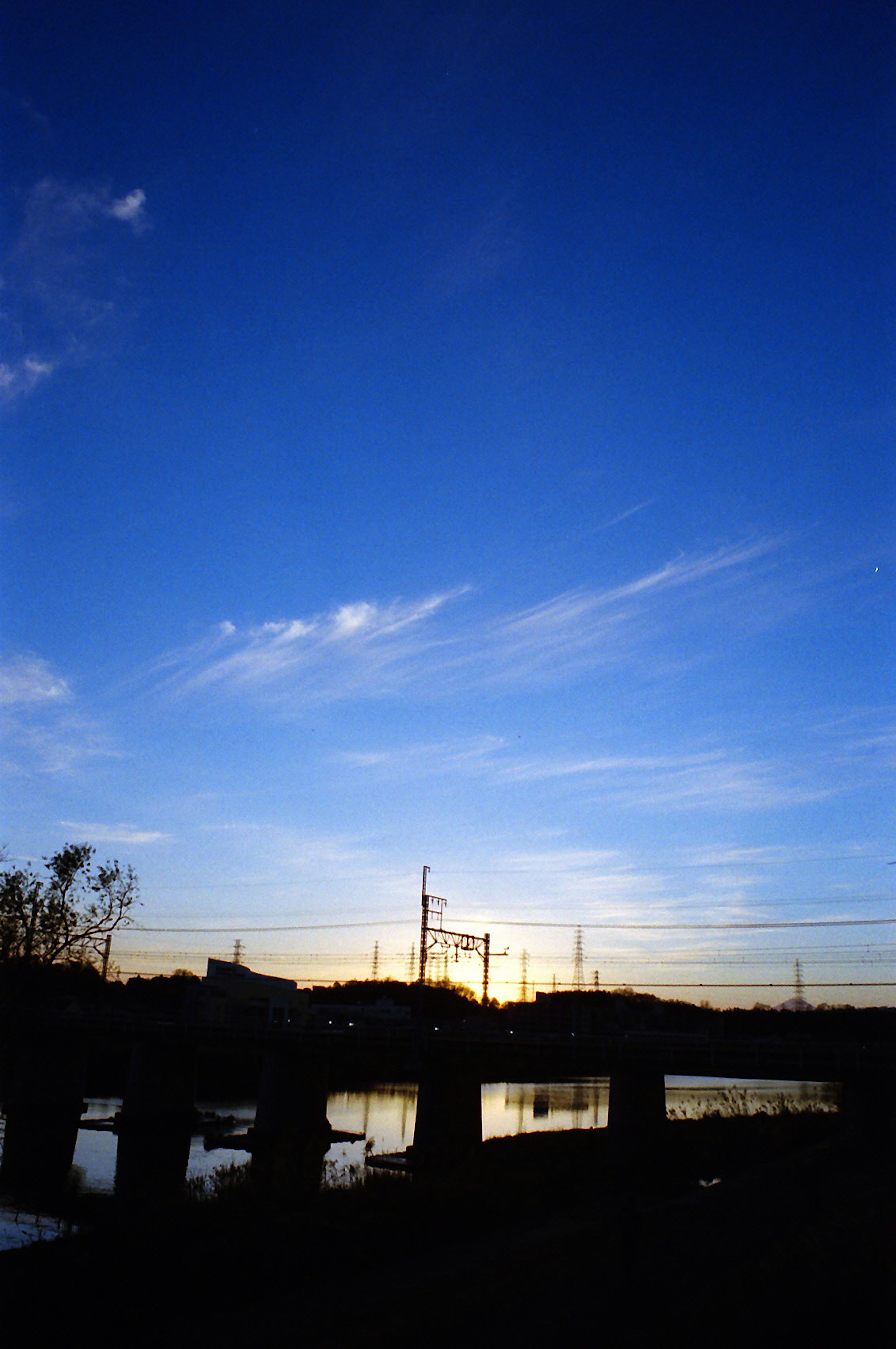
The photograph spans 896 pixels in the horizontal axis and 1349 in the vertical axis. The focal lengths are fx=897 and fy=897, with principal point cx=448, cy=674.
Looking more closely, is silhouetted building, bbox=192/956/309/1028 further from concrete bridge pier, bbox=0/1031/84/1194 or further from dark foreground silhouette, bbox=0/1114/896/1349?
dark foreground silhouette, bbox=0/1114/896/1349

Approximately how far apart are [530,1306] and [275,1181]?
14.8 m

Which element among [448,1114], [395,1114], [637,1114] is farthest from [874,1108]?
[395,1114]

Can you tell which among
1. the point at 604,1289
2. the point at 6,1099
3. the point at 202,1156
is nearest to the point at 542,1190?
the point at 604,1289

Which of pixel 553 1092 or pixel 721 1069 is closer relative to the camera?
pixel 721 1069

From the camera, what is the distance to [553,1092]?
108312mm

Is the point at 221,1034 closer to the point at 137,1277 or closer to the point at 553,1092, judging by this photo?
the point at 137,1277

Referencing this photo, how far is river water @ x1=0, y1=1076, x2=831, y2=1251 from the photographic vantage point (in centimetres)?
4297

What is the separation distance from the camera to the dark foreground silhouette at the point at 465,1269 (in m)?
15.5

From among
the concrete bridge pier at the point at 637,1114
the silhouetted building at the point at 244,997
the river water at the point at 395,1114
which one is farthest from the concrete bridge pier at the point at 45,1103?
the concrete bridge pier at the point at 637,1114

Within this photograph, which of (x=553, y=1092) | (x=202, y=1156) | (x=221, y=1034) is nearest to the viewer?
(x=202, y=1156)

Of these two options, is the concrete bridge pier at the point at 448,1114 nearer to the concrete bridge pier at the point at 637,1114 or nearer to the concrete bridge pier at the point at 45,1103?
the concrete bridge pier at the point at 637,1114

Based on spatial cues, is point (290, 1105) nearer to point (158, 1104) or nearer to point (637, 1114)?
point (158, 1104)

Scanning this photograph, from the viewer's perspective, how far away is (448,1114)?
162 feet

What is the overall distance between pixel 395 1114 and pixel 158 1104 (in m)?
23.9
